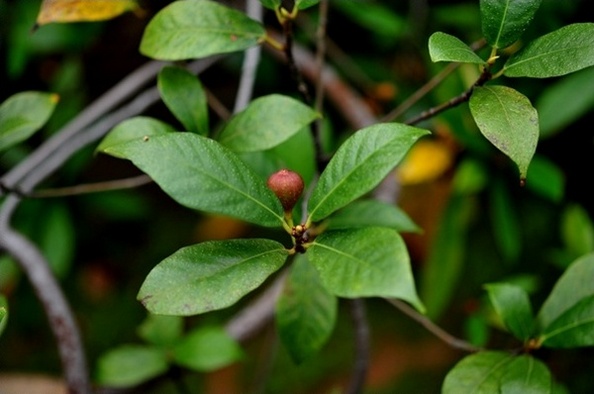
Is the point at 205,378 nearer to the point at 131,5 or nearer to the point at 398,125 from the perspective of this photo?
the point at 131,5

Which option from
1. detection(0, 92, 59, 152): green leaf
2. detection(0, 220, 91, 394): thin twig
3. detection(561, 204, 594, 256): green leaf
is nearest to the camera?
detection(0, 92, 59, 152): green leaf

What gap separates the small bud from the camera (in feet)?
2.07

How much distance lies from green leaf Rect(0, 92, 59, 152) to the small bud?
352 millimetres

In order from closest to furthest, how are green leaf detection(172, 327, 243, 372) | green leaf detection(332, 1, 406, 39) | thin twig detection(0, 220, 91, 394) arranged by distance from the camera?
thin twig detection(0, 220, 91, 394), green leaf detection(172, 327, 243, 372), green leaf detection(332, 1, 406, 39)

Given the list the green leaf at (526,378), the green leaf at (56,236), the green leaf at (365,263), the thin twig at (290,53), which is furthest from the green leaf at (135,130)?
the green leaf at (56,236)

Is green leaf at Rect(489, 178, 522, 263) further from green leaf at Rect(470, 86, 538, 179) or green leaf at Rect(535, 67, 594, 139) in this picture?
green leaf at Rect(470, 86, 538, 179)

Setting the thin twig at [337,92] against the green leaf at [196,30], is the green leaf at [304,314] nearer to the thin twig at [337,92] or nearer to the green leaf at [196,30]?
the green leaf at [196,30]

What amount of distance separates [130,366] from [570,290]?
71cm

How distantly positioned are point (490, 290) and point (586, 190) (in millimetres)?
863

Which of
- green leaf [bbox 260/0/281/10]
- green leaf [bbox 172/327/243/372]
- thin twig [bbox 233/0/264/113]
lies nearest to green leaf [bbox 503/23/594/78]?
green leaf [bbox 260/0/281/10]

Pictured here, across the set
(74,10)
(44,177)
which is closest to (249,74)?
(74,10)

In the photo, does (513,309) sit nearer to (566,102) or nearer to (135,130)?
(135,130)

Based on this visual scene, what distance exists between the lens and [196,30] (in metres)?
0.73

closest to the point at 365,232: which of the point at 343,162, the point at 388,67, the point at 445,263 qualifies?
the point at 343,162
